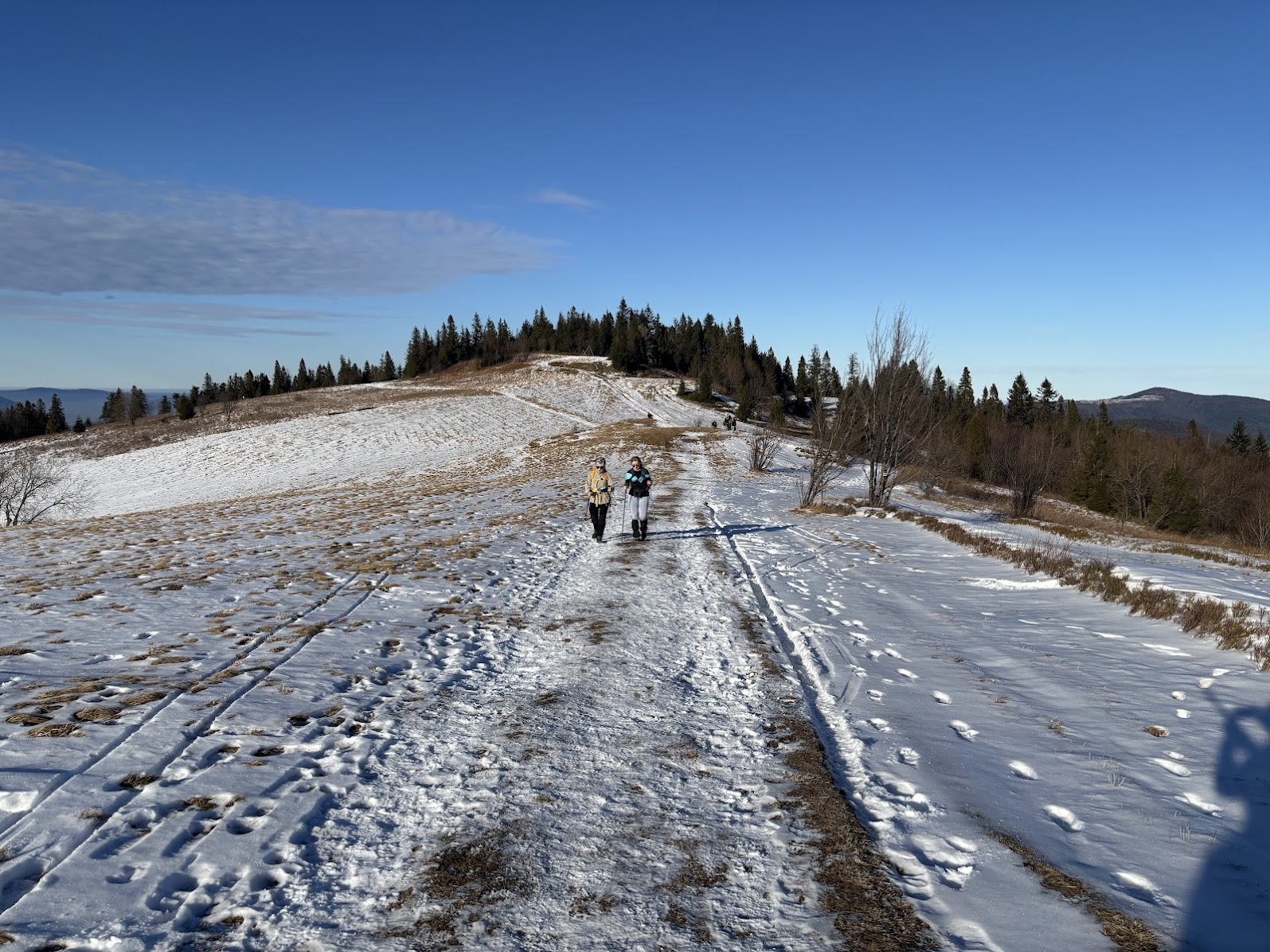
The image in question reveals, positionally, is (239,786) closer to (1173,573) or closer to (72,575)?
(72,575)

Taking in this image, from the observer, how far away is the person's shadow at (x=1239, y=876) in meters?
3.77

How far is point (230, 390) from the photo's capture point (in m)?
119

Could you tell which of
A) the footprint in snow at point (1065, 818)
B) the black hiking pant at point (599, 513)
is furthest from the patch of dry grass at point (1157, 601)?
the black hiking pant at point (599, 513)

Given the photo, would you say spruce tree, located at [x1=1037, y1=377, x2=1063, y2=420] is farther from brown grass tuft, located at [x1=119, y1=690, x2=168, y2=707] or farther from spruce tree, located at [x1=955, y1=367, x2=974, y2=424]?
brown grass tuft, located at [x1=119, y1=690, x2=168, y2=707]

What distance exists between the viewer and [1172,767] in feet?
18.8

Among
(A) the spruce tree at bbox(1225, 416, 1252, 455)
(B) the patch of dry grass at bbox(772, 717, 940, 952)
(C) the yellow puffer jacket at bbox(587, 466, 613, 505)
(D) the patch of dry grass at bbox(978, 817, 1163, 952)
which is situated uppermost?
(A) the spruce tree at bbox(1225, 416, 1252, 455)

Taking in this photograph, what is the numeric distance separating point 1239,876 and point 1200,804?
3.45 feet

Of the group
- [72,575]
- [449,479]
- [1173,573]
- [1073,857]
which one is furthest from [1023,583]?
[449,479]

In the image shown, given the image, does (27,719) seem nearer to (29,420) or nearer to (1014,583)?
(1014,583)

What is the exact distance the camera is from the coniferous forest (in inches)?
1438

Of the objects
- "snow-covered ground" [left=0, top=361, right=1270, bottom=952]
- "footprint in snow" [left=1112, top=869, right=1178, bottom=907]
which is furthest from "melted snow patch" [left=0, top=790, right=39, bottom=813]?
"footprint in snow" [left=1112, top=869, right=1178, bottom=907]

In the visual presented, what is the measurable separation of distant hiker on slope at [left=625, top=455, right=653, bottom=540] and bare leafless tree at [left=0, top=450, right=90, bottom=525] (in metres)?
24.0

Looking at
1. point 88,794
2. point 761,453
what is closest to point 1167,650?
point 88,794

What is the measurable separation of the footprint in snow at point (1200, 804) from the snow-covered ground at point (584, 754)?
0.04 metres
